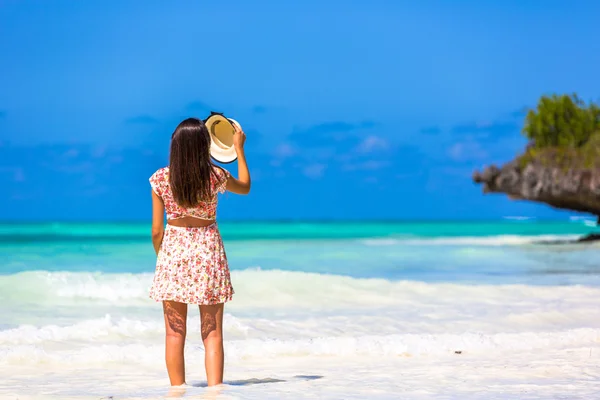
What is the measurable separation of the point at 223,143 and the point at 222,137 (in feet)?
0.11

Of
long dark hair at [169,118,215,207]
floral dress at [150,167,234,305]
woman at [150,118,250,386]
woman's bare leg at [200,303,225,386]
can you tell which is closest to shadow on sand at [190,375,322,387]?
woman's bare leg at [200,303,225,386]

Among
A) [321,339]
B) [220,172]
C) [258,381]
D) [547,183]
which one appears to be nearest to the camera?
[220,172]

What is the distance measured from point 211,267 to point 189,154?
0.61 metres

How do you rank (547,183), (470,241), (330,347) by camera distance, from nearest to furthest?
1. (330,347)
2. (547,183)
3. (470,241)

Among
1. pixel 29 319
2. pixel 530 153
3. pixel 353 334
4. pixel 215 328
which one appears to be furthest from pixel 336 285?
pixel 530 153

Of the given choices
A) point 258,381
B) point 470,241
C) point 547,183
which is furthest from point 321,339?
point 470,241

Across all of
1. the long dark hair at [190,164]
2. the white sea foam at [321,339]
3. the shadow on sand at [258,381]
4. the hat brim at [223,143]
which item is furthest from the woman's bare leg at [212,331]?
the hat brim at [223,143]

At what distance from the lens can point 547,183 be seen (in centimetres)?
2877

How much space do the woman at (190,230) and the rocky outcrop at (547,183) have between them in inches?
991

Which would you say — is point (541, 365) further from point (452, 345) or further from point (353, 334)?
point (353, 334)

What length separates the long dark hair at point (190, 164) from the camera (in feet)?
14.3

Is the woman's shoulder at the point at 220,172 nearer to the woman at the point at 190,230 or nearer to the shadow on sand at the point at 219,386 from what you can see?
the woman at the point at 190,230

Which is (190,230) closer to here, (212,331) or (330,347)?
(212,331)

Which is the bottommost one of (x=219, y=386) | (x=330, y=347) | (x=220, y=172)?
(x=219, y=386)
